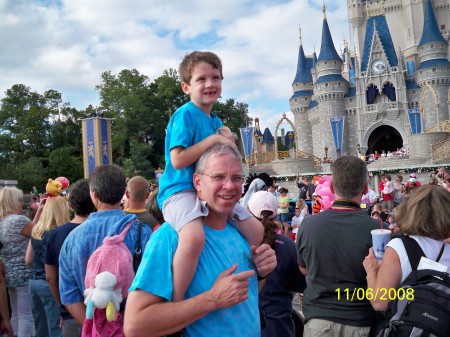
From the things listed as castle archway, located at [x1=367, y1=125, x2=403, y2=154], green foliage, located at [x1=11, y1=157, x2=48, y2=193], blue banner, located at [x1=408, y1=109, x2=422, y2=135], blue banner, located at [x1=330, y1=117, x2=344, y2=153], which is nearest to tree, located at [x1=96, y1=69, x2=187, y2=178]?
green foliage, located at [x1=11, y1=157, x2=48, y2=193]

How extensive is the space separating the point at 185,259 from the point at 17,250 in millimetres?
3338

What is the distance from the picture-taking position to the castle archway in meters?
39.6

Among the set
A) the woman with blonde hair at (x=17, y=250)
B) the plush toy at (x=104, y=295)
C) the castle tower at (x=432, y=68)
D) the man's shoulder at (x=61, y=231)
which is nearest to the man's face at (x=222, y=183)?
the plush toy at (x=104, y=295)

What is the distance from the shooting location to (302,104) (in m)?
43.3

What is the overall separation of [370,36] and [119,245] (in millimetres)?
42379

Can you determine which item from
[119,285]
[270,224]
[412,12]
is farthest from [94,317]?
[412,12]

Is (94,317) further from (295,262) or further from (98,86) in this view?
(98,86)

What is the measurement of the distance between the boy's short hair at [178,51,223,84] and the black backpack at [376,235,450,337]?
1.35 metres

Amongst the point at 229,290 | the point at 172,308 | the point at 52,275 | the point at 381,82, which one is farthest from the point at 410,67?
the point at 172,308

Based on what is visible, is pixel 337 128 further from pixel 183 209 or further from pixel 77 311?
pixel 183 209

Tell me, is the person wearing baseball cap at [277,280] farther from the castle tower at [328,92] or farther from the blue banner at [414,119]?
the castle tower at [328,92]

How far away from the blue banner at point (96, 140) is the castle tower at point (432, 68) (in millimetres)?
27420

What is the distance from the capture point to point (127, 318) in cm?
139

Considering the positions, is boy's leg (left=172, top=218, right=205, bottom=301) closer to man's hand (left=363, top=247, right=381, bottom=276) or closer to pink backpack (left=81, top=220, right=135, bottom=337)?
pink backpack (left=81, top=220, right=135, bottom=337)
